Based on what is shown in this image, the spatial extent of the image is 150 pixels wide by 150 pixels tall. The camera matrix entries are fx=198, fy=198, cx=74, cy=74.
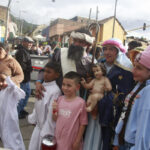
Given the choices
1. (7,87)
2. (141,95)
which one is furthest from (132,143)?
(7,87)

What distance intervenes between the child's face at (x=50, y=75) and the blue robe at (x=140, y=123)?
3.98 feet

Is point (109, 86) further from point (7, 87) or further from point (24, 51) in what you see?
point (24, 51)

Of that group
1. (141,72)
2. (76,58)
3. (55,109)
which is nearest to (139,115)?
(141,72)

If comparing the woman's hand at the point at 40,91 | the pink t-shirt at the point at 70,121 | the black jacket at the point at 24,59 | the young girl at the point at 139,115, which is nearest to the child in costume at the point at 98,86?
the pink t-shirt at the point at 70,121

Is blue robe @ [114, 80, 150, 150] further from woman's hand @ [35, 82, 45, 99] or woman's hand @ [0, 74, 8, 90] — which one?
woman's hand @ [0, 74, 8, 90]

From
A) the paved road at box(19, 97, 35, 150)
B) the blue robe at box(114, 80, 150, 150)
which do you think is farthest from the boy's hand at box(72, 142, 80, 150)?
the paved road at box(19, 97, 35, 150)

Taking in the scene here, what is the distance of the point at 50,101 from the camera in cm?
252

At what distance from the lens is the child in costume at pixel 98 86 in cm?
219

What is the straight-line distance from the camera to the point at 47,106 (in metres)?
2.53

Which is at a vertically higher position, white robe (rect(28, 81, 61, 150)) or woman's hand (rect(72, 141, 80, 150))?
white robe (rect(28, 81, 61, 150))

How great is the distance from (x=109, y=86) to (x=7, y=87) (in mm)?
1655

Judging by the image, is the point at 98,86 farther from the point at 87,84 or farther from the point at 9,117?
the point at 9,117

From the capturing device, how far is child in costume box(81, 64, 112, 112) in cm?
219

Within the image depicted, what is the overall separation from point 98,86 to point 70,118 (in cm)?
49
